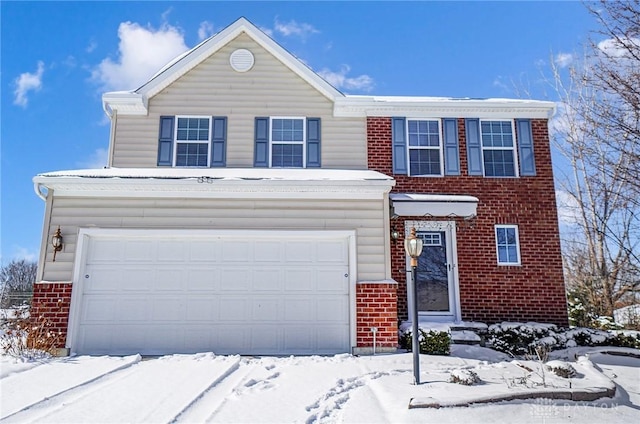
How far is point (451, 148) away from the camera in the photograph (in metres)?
12.2

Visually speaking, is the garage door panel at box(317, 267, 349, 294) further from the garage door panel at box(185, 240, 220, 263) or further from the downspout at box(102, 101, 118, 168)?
the downspout at box(102, 101, 118, 168)

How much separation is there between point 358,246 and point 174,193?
4.09 meters

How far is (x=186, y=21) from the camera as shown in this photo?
12.7m

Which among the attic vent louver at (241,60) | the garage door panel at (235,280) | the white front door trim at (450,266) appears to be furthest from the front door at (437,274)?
the attic vent louver at (241,60)

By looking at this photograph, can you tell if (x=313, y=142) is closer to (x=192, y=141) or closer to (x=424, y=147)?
(x=424, y=147)

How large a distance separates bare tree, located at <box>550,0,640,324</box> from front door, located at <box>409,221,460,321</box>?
413 centimetres

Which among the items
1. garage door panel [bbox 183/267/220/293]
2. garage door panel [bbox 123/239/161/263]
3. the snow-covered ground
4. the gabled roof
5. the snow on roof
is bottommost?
the snow-covered ground

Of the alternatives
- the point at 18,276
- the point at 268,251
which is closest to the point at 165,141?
the point at 268,251

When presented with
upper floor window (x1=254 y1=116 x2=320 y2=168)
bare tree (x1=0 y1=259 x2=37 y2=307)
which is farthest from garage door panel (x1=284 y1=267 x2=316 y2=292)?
bare tree (x1=0 y1=259 x2=37 y2=307)

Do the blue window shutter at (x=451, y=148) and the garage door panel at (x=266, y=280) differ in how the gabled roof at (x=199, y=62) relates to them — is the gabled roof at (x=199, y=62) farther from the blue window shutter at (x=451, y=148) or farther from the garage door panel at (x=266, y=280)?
the garage door panel at (x=266, y=280)

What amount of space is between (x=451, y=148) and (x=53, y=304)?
399 inches

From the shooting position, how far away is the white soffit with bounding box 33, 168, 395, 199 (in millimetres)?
9367

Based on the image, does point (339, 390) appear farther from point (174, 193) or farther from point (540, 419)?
point (174, 193)

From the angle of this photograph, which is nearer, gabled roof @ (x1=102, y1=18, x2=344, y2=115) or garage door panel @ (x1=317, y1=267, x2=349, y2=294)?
garage door panel @ (x1=317, y1=267, x2=349, y2=294)
